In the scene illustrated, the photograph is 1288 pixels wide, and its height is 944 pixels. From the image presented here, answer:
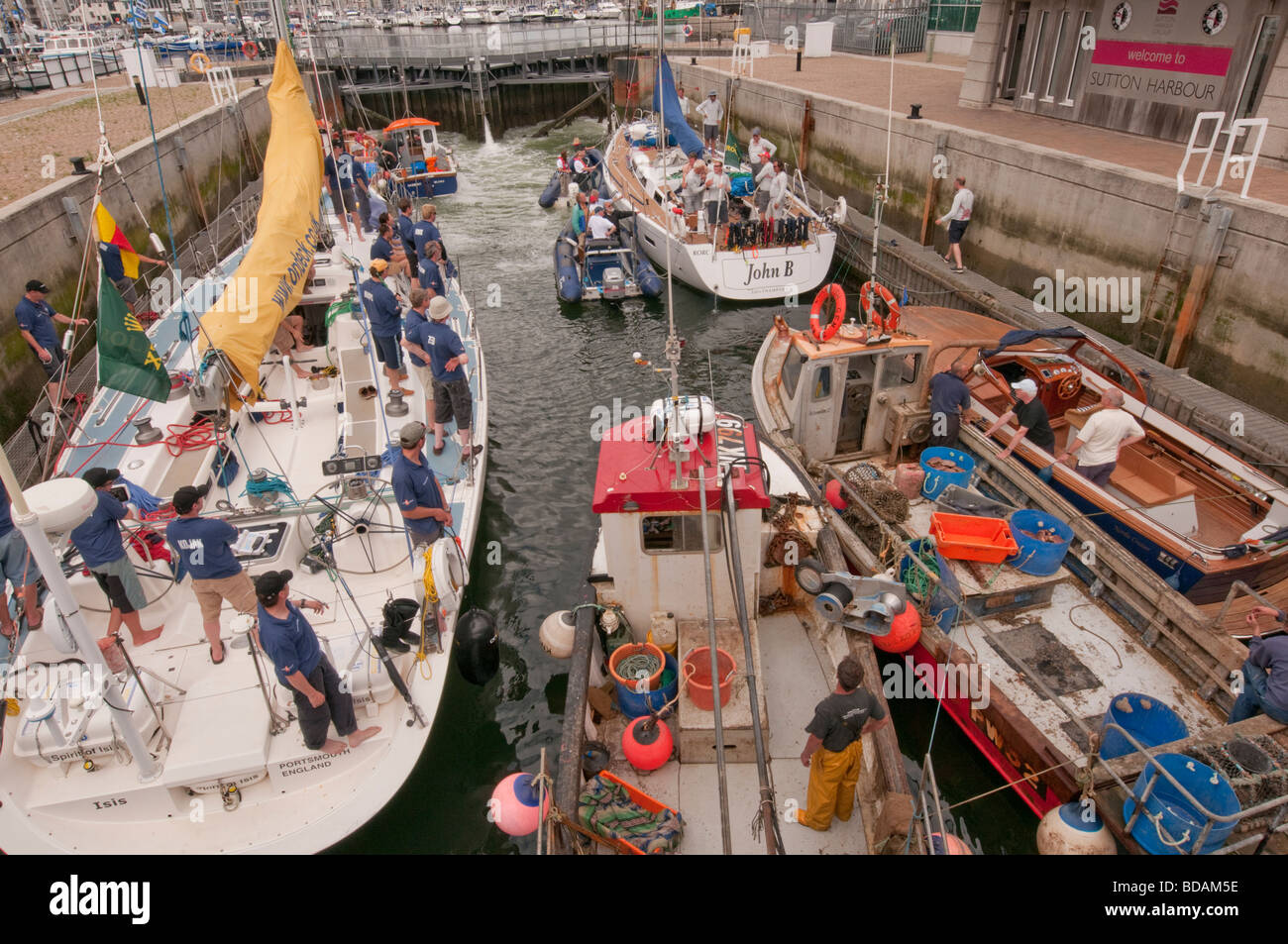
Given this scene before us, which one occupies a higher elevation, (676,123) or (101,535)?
(676,123)

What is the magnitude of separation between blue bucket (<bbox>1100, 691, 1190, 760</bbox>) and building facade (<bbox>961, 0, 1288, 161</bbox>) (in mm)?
10400

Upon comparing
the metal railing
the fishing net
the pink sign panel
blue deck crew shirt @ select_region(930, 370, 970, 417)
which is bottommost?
the fishing net

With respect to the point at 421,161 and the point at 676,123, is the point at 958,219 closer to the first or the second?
the point at 676,123

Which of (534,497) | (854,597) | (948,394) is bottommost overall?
(534,497)

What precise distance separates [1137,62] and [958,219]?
415 cm

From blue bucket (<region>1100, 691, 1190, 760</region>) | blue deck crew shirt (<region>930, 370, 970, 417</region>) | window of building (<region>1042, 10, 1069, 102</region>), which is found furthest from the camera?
window of building (<region>1042, 10, 1069, 102</region>)

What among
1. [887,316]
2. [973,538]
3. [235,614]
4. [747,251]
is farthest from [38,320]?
[973,538]

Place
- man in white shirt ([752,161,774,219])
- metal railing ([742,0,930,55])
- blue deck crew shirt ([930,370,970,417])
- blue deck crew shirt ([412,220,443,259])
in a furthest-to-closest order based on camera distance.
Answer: metal railing ([742,0,930,55])
man in white shirt ([752,161,774,219])
blue deck crew shirt ([412,220,443,259])
blue deck crew shirt ([930,370,970,417])

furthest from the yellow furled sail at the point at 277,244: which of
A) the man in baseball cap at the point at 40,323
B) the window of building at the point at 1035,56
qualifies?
the window of building at the point at 1035,56

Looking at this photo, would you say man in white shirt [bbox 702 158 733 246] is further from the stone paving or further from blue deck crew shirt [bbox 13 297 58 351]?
blue deck crew shirt [bbox 13 297 58 351]

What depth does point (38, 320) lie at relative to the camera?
10.2m

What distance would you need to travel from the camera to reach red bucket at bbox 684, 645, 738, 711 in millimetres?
5473

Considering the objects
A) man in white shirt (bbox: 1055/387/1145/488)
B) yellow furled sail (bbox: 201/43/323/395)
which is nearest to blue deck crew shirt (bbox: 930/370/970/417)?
man in white shirt (bbox: 1055/387/1145/488)
